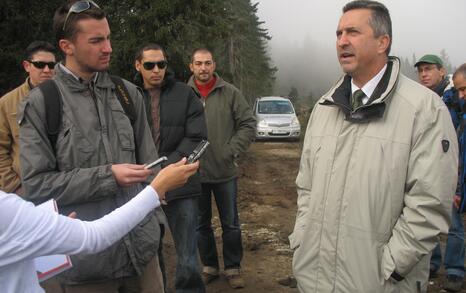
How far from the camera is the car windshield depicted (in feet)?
67.9

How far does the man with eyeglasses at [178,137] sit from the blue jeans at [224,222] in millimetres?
810

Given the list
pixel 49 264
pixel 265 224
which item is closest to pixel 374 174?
pixel 49 264

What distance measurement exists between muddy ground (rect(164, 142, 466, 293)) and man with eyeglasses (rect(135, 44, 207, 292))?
1.09 m

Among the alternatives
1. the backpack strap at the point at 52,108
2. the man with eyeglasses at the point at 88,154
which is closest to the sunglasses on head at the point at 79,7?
the man with eyeglasses at the point at 88,154

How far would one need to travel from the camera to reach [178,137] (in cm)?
409

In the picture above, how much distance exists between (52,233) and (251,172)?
436 inches

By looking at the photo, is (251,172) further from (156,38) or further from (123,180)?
(123,180)

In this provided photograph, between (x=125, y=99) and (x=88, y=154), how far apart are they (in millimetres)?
460

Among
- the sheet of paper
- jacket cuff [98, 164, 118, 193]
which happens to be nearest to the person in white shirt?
the sheet of paper

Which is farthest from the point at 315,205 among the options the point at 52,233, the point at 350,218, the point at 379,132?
the point at 52,233

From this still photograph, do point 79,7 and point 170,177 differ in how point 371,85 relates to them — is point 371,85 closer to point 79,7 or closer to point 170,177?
point 170,177

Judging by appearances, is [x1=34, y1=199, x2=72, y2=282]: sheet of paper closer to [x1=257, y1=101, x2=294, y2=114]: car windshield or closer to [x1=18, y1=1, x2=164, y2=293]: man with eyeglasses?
[x1=18, y1=1, x2=164, y2=293]: man with eyeglasses

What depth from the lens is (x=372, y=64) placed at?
8.89 ft

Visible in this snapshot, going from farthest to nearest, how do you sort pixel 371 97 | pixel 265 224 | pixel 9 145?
pixel 265 224 → pixel 9 145 → pixel 371 97
